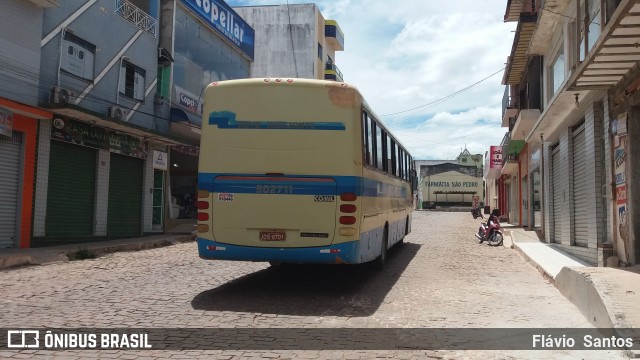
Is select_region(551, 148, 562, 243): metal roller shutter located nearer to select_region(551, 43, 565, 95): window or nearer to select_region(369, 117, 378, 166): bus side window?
select_region(551, 43, 565, 95): window

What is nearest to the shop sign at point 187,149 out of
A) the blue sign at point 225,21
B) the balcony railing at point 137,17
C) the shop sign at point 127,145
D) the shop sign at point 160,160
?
the shop sign at point 160,160

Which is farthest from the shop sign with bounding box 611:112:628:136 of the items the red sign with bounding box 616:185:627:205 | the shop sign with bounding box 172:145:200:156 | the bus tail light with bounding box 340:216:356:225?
the shop sign with bounding box 172:145:200:156

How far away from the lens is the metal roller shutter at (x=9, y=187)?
1255 cm

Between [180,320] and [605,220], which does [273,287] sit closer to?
[180,320]

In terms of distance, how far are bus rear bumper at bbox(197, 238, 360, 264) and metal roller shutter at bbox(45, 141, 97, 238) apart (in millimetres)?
8878

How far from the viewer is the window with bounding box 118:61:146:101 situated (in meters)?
17.0

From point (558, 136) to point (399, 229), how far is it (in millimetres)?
5882

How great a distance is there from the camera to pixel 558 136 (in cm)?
1505

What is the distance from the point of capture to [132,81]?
1772cm

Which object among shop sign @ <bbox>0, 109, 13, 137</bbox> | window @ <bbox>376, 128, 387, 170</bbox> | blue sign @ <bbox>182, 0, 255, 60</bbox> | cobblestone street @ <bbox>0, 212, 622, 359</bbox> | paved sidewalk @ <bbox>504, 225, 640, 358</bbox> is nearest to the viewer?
paved sidewalk @ <bbox>504, 225, 640, 358</bbox>

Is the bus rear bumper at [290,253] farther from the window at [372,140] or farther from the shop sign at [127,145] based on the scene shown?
the shop sign at [127,145]

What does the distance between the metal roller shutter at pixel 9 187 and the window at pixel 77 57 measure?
2.62 meters

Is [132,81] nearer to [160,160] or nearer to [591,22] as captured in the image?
[160,160]

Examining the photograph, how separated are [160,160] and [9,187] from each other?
735cm
